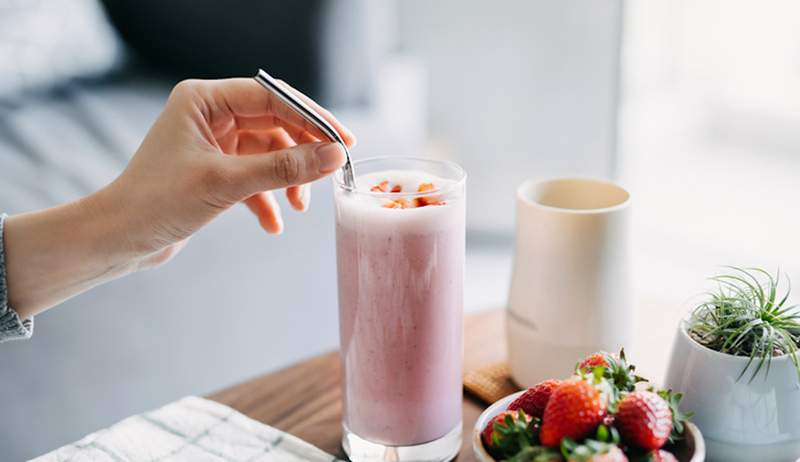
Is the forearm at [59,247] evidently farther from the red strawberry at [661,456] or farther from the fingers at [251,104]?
the red strawberry at [661,456]

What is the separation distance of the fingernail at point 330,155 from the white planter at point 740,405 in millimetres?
385

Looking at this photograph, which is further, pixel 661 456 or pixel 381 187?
pixel 381 187

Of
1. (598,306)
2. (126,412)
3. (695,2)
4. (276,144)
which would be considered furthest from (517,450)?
(695,2)

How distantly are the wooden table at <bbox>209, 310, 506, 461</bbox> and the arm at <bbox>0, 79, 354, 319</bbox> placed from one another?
218 millimetres

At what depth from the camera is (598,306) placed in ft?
2.96

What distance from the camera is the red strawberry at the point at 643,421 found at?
64 cm

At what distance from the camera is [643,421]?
25.1 inches

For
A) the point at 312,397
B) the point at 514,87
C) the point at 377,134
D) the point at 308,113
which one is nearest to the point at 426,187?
the point at 308,113

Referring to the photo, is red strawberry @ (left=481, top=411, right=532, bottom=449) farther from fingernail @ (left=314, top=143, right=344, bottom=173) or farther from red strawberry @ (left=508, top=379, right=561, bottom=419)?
fingernail @ (left=314, top=143, right=344, bottom=173)

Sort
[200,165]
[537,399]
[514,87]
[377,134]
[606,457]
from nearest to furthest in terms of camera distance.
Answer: [606,457], [537,399], [200,165], [377,134], [514,87]

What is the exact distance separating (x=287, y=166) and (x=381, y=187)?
97mm

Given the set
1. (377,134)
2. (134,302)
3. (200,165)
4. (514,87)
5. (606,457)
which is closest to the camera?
(606,457)

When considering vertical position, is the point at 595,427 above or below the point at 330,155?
below

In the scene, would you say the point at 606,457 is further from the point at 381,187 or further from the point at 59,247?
the point at 59,247
